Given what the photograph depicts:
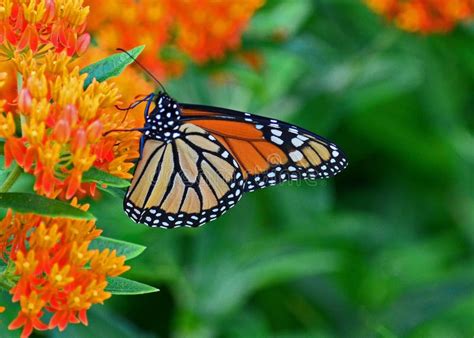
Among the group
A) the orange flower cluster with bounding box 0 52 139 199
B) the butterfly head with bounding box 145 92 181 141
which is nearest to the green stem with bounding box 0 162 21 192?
the orange flower cluster with bounding box 0 52 139 199

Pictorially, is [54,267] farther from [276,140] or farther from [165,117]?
[276,140]

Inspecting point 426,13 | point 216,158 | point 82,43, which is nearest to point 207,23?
point 216,158

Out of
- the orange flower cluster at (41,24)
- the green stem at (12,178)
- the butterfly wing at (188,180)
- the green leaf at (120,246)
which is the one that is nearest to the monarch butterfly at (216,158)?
the butterfly wing at (188,180)

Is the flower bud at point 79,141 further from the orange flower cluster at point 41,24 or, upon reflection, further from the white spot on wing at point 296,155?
the white spot on wing at point 296,155

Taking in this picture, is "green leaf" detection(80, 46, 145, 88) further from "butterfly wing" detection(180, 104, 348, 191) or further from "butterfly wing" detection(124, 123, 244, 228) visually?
"butterfly wing" detection(180, 104, 348, 191)

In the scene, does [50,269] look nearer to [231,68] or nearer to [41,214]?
[41,214]

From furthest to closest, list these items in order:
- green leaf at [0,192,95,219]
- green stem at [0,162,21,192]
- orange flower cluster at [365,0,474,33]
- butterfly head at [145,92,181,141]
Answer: orange flower cluster at [365,0,474,33] < butterfly head at [145,92,181,141] < green stem at [0,162,21,192] < green leaf at [0,192,95,219]

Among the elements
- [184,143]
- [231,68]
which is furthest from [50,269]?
[231,68]
